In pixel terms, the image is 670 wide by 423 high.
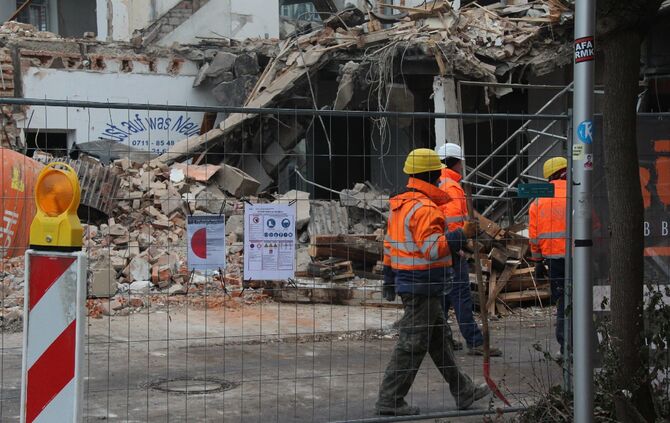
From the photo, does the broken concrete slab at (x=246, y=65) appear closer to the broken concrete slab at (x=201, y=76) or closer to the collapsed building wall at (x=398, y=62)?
the broken concrete slab at (x=201, y=76)

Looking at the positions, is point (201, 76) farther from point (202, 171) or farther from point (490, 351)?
point (490, 351)

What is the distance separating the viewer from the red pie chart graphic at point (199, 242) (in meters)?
5.80

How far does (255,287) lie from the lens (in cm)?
1080

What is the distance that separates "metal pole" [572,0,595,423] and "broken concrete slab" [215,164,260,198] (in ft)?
36.5

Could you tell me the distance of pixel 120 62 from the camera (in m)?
20.3

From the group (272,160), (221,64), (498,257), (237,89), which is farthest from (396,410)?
(221,64)

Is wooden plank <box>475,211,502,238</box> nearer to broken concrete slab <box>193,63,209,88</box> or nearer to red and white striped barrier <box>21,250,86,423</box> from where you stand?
red and white striped barrier <box>21,250,86,423</box>

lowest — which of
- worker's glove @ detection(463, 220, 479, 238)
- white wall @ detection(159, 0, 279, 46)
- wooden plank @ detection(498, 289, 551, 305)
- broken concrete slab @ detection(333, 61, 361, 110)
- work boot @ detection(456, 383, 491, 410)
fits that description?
work boot @ detection(456, 383, 491, 410)

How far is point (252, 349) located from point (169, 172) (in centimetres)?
442

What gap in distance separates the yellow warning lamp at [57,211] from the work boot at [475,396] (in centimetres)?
368

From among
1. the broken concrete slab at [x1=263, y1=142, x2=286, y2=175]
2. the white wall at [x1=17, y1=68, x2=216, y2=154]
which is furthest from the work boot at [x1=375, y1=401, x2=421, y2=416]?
the white wall at [x1=17, y1=68, x2=216, y2=154]

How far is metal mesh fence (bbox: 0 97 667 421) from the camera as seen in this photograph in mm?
7090

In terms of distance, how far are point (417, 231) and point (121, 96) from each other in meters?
14.9

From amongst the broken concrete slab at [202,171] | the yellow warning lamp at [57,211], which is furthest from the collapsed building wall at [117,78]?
the yellow warning lamp at [57,211]
